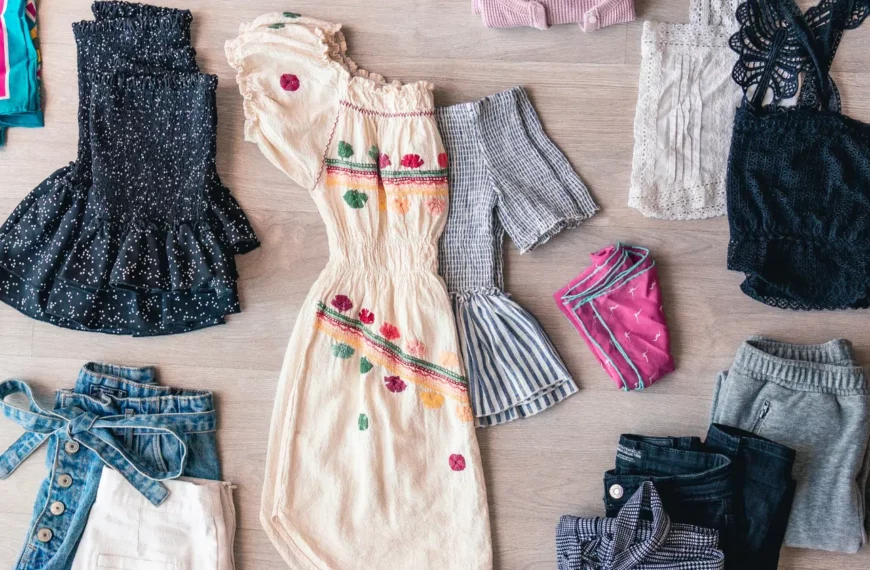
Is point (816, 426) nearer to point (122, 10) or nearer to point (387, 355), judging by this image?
point (387, 355)

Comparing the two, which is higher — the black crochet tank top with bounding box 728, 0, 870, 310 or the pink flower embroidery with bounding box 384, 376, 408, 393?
the black crochet tank top with bounding box 728, 0, 870, 310

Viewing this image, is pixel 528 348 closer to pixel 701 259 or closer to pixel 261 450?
pixel 701 259

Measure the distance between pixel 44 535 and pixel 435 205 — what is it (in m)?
1.13

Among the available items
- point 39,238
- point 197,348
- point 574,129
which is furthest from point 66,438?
point 574,129

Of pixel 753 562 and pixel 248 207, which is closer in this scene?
pixel 753 562

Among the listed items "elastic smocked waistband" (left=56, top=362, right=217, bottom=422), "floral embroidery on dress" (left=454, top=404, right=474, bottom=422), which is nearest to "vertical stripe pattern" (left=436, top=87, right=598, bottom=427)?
"floral embroidery on dress" (left=454, top=404, right=474, bottom=422)

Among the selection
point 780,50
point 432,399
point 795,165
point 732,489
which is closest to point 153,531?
point 432,399

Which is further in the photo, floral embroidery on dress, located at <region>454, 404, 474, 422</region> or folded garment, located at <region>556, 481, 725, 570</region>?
floral embroidery on dress, located at <region>454, 404, 474, 422</region>

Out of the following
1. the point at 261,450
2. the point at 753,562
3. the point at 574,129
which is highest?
the point at 574,129

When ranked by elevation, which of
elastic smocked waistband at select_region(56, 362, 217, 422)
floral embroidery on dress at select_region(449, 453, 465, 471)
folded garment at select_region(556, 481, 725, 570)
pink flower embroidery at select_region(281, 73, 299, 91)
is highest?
pink flower embroidery at select_region(281, 73, 299, 91)

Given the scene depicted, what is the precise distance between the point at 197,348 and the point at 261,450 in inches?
10.9

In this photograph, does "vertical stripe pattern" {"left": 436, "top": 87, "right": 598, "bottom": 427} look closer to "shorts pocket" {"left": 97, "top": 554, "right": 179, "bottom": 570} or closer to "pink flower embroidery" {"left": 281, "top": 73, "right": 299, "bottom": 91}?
"pink flower embroidery" {"left": 281, "top": 73, "right": 299, "bottom": 91}

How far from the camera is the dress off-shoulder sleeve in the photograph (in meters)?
1.65

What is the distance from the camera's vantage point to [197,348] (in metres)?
1.74
